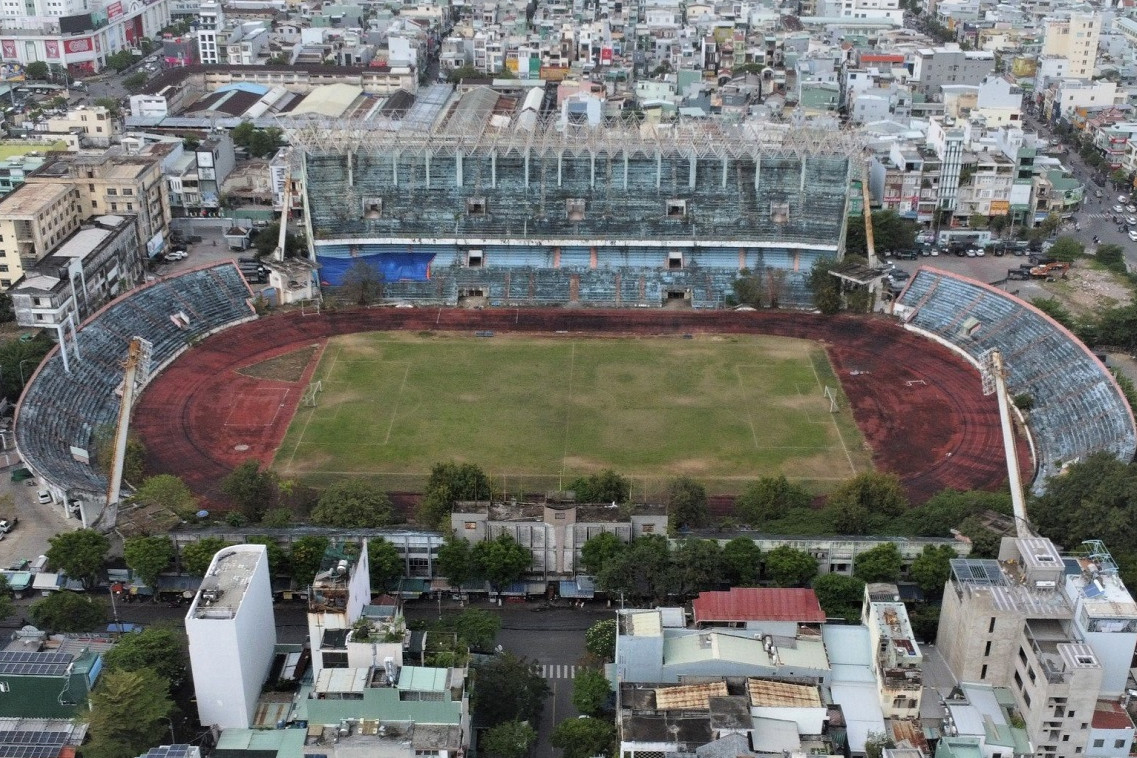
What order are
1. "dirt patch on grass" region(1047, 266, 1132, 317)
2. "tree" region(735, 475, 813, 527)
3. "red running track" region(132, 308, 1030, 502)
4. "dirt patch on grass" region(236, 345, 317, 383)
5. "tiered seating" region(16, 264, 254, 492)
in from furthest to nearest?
"dirt patch on grass" region(1047, 266, 1132, 317) → "dirt patch on grass" region(236, 345, 317, 383) → "red running track" region(132, 308, 1030, 502) → "tiered seating" region(16, 264, 254, 492) → "tree" region(735, 475, 813, 527)

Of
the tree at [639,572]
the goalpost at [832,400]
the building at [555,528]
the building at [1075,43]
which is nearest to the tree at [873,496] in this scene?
the building at [555,528]

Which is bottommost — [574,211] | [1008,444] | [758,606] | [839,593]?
[839,593]

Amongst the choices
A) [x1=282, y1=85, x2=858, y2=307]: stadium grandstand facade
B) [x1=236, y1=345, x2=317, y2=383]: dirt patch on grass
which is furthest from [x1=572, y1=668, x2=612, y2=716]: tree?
[x1=282, y1=85, x2=858, y2=307]: stadium grandstand facade

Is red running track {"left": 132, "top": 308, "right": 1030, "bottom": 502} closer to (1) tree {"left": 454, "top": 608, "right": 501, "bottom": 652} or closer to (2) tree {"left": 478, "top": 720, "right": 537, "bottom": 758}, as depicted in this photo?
(1) tree {"left": 454, "top": 608, "right": 501, "bottom": 652}

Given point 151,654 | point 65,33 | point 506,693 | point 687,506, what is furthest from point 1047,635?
point 65,33

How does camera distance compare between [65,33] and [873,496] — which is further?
[65,33]

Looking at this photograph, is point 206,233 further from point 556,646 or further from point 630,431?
point 556,646

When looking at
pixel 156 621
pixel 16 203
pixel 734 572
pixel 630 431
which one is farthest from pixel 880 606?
pixel 16 203

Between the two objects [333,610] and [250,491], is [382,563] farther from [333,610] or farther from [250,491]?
[250,491]
